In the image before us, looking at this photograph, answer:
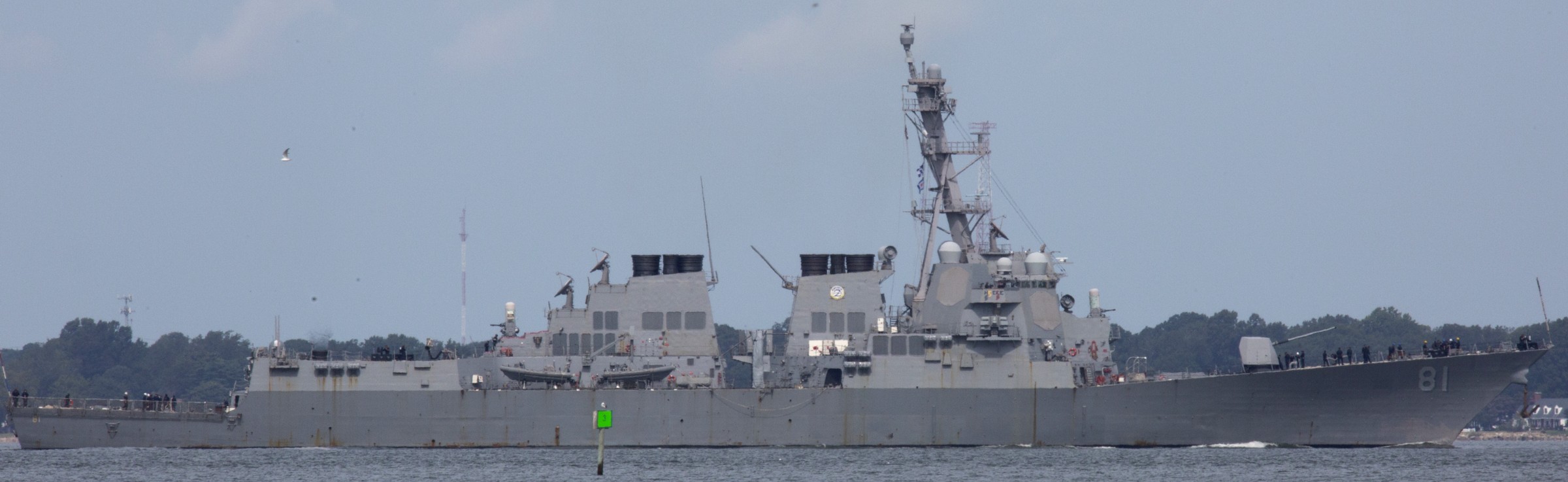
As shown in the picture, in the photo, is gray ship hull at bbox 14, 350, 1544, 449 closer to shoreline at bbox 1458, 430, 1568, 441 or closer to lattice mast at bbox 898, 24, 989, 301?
lattice mast at bbox 898, 24, 989, 301

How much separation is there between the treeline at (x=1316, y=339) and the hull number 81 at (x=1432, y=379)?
47.7m

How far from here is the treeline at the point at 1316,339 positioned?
Answer: 91062 mm

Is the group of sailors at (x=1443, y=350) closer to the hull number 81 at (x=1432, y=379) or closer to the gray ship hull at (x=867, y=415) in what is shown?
the hull number 81 at (x=1432, y=379)

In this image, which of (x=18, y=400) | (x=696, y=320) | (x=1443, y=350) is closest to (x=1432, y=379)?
(x=1443, y=350)

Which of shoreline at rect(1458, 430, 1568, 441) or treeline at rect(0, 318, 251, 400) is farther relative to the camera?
treeline at rect(0, 318, 251, 400)

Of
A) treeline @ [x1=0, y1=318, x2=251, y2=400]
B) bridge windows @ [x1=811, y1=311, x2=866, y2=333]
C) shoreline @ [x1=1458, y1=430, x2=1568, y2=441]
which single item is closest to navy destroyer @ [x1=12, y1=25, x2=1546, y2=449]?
bridge windows @ [x1=811, y1=311, x2=866, y2=333]

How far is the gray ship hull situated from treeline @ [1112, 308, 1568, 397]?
47820mm

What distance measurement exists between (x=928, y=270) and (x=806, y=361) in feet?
12.8

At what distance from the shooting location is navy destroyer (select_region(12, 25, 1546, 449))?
40125 millimetres

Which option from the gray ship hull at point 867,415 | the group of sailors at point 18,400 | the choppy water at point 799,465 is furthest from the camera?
the group of sailors at point 18,400

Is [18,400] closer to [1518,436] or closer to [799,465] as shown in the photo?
[799,465]

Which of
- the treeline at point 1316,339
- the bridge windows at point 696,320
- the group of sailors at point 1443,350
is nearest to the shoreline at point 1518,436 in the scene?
the treeline at point 1316,339

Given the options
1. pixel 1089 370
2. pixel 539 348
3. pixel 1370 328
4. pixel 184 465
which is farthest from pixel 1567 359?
pixel 184 465

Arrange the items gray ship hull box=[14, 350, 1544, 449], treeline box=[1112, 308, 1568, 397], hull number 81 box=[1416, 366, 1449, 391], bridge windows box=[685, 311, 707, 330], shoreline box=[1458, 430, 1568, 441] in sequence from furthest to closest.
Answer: treeline box=[1112, 308, 1568, 397] → shoreline box=[1458, 430, 1568, 441] → bridge windows box=[685, 311, 707, 330] → gray ship hull box=[14, 350, 1544, 449] → hull number 81 box=[1416, 366, 1449, 391]
